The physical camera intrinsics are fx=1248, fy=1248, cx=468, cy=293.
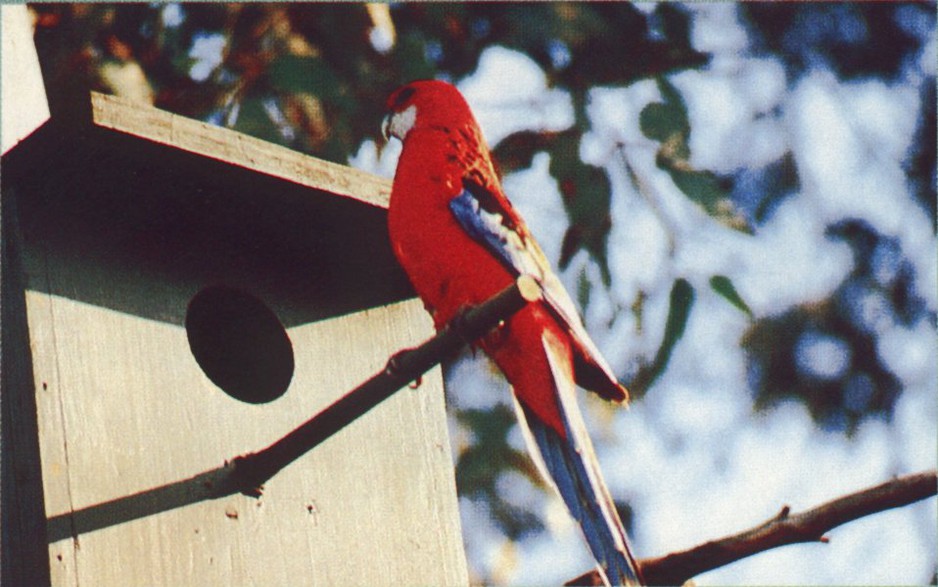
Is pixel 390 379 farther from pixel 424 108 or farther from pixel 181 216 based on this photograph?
pixel 424 108

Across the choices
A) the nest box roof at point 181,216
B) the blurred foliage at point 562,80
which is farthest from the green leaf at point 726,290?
the nest box roof at point 181,216

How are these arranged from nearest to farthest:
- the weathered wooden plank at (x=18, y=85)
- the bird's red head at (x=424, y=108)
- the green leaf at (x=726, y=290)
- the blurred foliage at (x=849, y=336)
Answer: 1. the weathered wooden plank at (x=18, y=85)
2. the bird's red head at (x=424, y=108)
3. the green leaf at (x=726, y=290)
4. the blurred foliage at (x=849, y=336)

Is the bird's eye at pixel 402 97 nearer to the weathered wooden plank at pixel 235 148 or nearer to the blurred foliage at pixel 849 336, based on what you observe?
the weathered wooden plank at pixel 235 148

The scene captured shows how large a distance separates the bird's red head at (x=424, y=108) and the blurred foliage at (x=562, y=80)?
13 centimetres

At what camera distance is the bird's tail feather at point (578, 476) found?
147 centimetres

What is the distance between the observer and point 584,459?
5.20 ft

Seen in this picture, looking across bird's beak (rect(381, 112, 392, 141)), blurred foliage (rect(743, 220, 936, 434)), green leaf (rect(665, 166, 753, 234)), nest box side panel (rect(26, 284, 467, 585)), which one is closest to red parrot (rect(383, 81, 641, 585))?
bird's beak (rect(381, 112, 392, 141))

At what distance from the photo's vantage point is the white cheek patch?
2.03m

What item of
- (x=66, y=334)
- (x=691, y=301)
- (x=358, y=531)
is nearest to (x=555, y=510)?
(x=691, y=301)

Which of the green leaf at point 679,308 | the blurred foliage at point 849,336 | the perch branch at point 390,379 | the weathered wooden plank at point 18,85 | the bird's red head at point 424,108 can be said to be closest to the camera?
the perch branch at point 390,379

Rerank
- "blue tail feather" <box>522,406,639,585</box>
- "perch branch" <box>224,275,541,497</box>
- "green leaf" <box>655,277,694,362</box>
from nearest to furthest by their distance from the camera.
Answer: "perch branch" <box>224,275,541,497</box>, "blue tail feather" <box>522,406,639,585</box>, "green leaf" <box>655,277,694,362</box>

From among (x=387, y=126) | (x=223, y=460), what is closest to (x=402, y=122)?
(x=387, y=126)

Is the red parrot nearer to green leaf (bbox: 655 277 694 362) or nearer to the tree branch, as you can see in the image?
the tree branch

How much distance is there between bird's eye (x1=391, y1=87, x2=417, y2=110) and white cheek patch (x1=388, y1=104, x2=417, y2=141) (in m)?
0.01
